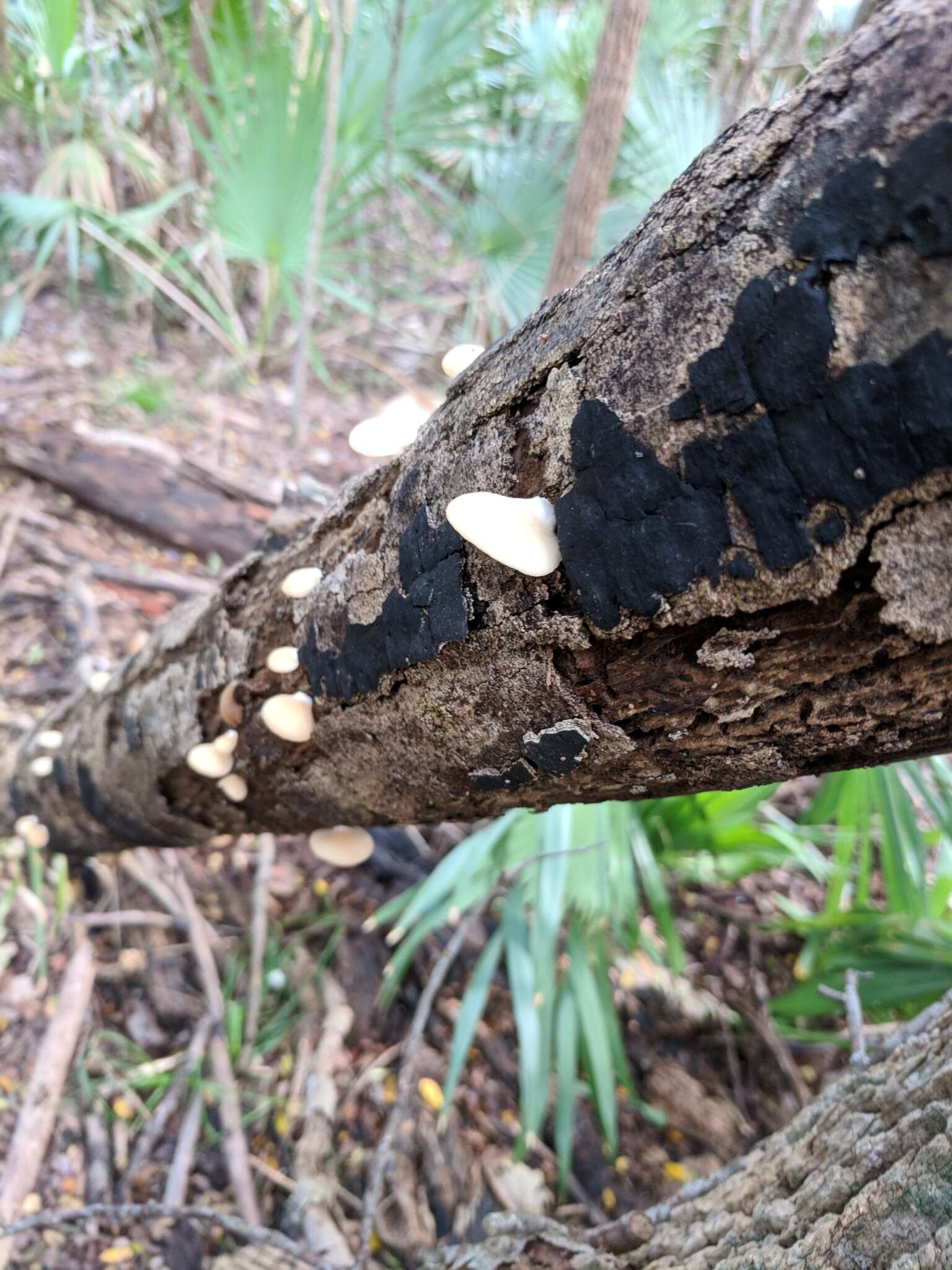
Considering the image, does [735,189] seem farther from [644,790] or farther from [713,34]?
[713,34]

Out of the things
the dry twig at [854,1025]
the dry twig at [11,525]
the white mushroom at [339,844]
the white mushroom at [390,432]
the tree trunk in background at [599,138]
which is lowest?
the dry twig at [854,1025]

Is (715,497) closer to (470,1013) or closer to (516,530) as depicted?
(516,530)

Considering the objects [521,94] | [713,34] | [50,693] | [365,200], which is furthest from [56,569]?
[713,34]

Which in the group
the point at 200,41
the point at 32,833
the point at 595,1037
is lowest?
the point at 595,1037

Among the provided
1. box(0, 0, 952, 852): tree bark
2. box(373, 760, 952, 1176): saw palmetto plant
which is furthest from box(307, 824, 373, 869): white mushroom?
box(373, 760, 952, 1176): saw palmetto plant

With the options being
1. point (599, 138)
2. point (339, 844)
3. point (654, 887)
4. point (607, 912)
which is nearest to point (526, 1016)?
point (607, 912)

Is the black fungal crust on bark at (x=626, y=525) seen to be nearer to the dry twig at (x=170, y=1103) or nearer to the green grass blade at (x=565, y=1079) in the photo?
the green grass blade at (x=565, y=1079)

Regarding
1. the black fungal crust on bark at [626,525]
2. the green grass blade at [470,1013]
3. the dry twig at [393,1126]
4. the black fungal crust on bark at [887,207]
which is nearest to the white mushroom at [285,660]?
the black fungal crust on bark at [626,525]
